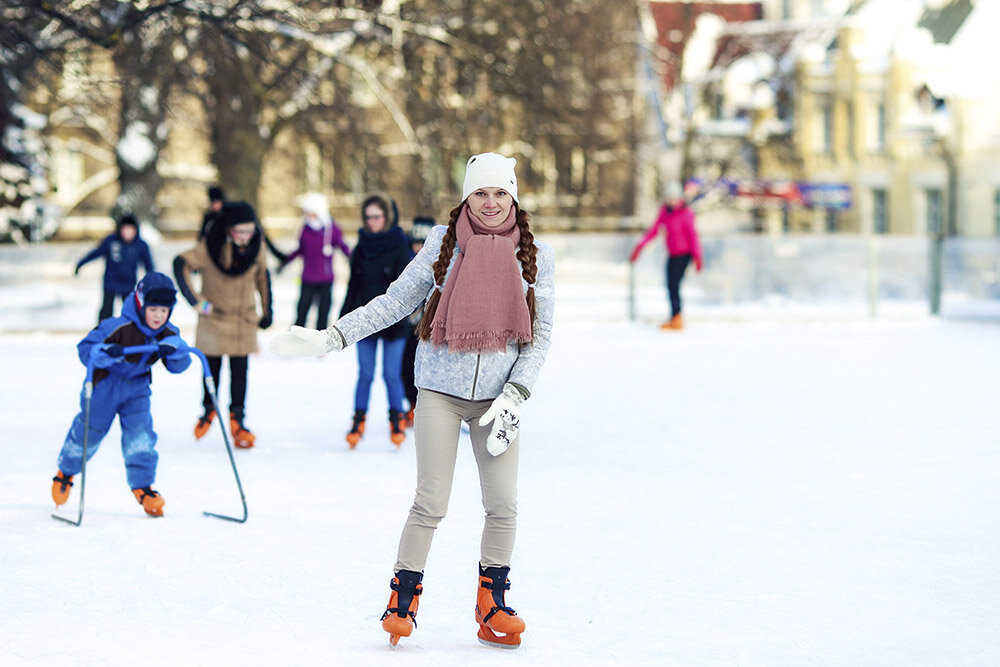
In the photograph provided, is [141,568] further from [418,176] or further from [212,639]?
[418,176]

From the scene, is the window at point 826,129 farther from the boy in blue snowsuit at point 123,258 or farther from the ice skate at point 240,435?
the ice skate at point 240,435

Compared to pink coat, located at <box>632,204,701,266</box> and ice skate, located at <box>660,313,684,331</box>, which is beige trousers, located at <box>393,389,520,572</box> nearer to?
pink coat, located at <box>632,204,701,266</box>

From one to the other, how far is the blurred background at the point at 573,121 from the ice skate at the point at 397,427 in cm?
333

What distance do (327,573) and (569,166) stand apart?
20.7 m

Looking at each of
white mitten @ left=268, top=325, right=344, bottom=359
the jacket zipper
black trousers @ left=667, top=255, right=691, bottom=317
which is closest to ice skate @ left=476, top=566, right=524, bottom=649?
the jacket zipper

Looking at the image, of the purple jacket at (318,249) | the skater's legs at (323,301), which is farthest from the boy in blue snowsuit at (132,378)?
the skater's legs at (323,301)

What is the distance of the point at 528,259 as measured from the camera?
4277 mm

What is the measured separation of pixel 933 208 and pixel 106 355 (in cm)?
3551

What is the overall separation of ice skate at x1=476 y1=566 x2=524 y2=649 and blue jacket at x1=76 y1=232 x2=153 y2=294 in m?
10.3

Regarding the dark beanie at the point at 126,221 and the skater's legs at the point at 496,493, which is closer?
the skater's legs at the point at 496,493

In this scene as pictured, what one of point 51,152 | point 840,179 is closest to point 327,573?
point 51,152

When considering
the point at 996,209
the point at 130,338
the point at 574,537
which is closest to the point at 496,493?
the point at 574,537

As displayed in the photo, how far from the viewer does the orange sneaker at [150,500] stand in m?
6.23

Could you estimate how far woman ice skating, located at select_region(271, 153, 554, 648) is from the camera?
4.21 metres
